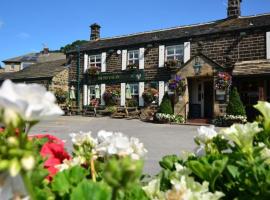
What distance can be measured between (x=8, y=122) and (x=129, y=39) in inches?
951

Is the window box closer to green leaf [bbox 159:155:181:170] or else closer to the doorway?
the doorway

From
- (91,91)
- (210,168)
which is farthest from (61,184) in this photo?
(91,91)

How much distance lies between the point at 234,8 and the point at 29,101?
2212 centimetres

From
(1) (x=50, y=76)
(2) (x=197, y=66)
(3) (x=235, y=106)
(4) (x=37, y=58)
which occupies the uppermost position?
(4) (x=37, y=58)

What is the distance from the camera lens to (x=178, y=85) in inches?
768

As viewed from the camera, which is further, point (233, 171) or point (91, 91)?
point (91, 91)

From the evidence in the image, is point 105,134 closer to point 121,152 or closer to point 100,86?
point 121,152

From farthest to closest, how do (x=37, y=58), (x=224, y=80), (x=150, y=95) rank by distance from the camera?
1. (x=37, y=58)
2. (x=150, y=95)
3. (x=224, y=80)

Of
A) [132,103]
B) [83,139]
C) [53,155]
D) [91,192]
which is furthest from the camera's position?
[132,103]

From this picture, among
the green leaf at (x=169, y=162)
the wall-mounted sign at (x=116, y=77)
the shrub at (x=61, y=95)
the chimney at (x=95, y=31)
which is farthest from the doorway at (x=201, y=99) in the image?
the green leaf at (x=169, y=162)

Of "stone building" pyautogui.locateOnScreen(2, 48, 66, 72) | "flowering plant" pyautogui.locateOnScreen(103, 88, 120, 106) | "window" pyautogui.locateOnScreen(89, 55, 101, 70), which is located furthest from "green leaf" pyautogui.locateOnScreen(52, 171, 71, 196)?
"stone building" pyautogui.locateOnScreen(2, 48, 66, 72)

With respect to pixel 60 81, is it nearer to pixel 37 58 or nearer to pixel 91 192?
pixel 37 58

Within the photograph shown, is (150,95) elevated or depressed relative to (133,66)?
depressed

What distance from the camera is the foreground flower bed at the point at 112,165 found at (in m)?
0.68
